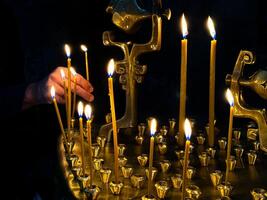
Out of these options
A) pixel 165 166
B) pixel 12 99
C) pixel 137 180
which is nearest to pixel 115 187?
pixel 137 180

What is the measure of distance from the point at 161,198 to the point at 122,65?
474 millimetres

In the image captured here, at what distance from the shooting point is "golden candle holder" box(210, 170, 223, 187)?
96cm

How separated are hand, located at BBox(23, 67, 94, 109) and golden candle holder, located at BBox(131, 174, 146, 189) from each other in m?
0.54

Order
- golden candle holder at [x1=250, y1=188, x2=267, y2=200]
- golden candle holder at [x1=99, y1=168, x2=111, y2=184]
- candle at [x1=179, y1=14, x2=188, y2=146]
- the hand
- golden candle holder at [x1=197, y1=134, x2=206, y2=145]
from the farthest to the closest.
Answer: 1. the hand
2. golden candle holder at [x1=197, y1=134, x2=206, y2=145]
3. candle at [x1=179, y1=14, x2=188, y2=146]
4. golden candle holder at [x1=99, y1=168, x2=111, y2=184]
5. golden candle holder at [x1=250, y1=188, x2=267, y2=200]

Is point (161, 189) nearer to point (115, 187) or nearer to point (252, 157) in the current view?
point (115, 187)

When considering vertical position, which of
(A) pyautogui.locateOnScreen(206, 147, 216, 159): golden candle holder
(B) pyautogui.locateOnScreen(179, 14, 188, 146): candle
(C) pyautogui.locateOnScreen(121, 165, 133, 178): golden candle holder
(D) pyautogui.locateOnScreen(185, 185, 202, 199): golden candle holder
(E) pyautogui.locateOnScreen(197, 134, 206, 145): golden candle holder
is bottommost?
(D) pyautogui.locateOnScreen(185, 185, 202, 199): golden candle holder

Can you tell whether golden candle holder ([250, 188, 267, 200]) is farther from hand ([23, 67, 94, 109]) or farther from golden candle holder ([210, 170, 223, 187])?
hand ([23, 67, 94, 109])

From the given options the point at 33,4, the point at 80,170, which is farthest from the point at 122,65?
the point at 33,4

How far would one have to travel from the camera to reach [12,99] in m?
1.65

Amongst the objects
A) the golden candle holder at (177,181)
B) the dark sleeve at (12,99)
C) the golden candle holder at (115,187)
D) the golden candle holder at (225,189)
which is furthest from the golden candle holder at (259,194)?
the dark sleeve at (12,99)

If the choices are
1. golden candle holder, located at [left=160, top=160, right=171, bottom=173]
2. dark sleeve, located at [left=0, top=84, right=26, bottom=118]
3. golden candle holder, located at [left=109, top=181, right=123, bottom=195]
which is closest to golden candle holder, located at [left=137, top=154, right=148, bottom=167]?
golden candle holder, located at [left=160, top=160, right=171, bottom=173]

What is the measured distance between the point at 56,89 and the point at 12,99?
0.87 feet

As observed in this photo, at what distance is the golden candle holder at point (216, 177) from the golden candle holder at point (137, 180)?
0.50 ft

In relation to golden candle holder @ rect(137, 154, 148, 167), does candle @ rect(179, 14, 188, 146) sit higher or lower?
higher
